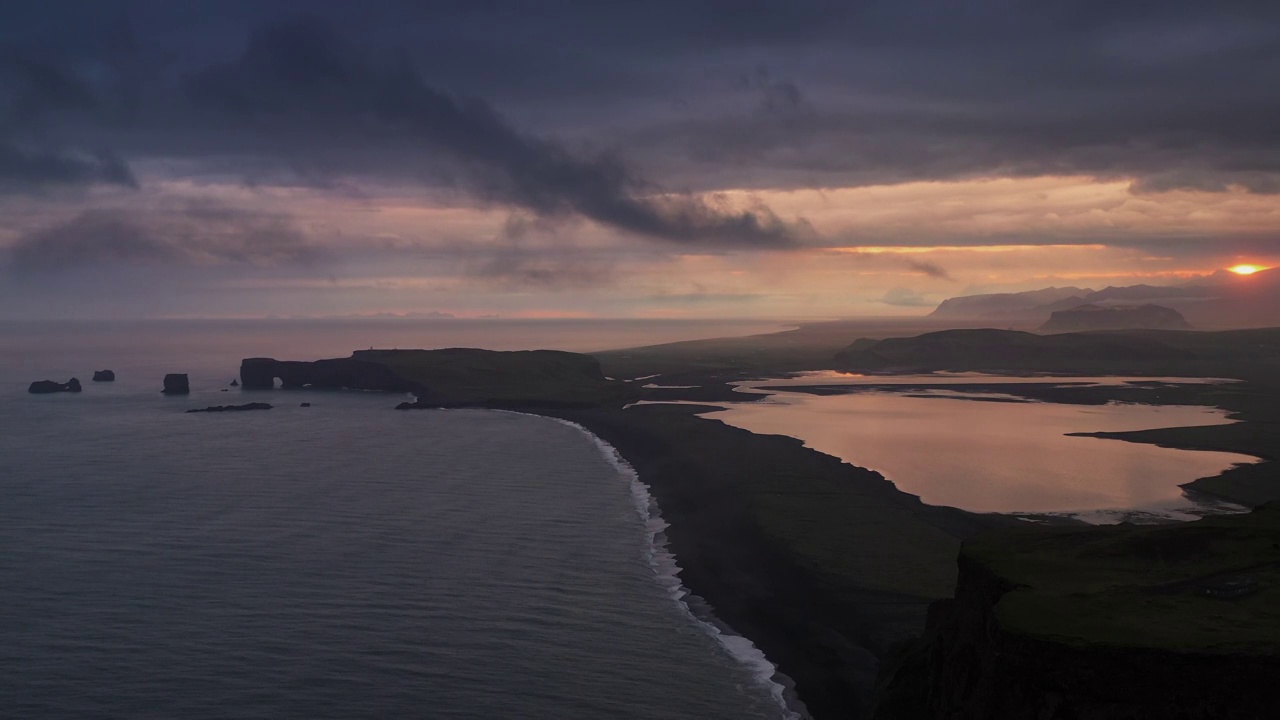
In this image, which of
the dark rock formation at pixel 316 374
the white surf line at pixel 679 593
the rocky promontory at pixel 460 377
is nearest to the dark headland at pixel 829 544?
the white surf line at pixel 679 593

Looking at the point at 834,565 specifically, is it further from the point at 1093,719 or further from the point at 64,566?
the point at 64,566

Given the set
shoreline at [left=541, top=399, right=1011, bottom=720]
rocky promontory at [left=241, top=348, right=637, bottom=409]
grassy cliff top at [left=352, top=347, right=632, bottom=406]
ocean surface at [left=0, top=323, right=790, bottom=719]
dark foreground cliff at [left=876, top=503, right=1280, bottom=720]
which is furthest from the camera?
rocky promontory at [left=241, top=348, right=637, bottom=409]

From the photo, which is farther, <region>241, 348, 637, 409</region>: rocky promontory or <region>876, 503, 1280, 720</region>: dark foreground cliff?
<region>241, 348, 637, 409</region>: rocky promontory

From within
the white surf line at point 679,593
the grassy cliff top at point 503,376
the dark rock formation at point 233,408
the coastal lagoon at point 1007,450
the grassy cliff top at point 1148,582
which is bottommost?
the white surf line at point 679,593

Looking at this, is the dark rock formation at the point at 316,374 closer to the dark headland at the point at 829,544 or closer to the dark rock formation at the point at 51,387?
the dark rock formation at the point at 51,387

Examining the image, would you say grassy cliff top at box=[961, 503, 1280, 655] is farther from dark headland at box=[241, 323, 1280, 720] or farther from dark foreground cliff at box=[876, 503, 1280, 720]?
dark headland at box=[241, 323, 1280, 720]

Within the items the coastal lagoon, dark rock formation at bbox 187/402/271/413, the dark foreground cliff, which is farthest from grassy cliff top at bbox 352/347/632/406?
the dark foreground cliff
